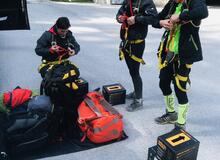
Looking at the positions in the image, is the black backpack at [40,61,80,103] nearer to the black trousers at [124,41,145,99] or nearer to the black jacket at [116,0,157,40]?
the black trousers at [124,41,145,99]

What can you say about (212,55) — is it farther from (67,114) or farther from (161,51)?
(67,114)

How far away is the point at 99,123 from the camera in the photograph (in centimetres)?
344

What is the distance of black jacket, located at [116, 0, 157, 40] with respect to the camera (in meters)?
3.67

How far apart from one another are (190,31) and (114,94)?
1.64 meters

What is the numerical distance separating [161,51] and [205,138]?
1.31 m

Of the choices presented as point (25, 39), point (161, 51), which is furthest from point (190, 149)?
point (25, 39)

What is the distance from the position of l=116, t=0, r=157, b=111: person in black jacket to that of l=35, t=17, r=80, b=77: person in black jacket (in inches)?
31.0

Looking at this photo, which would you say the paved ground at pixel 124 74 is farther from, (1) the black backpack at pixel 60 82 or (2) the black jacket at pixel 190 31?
(2) the black jacket at pixel 190 31

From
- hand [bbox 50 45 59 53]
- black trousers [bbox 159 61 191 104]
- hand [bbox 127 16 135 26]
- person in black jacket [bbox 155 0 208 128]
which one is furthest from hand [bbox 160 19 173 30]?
hand [bbox 50 45 59 53]

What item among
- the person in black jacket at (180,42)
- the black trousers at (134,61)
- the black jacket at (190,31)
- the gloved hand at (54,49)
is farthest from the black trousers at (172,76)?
the gloved hand at (54,49)

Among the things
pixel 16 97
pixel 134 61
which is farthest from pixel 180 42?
pixel 16 97

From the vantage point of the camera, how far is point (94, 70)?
19.2 ft

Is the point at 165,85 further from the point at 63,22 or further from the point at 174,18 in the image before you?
the point at 63,22

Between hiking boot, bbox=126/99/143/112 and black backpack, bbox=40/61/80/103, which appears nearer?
black backpack, bbox=40/61/80/103
